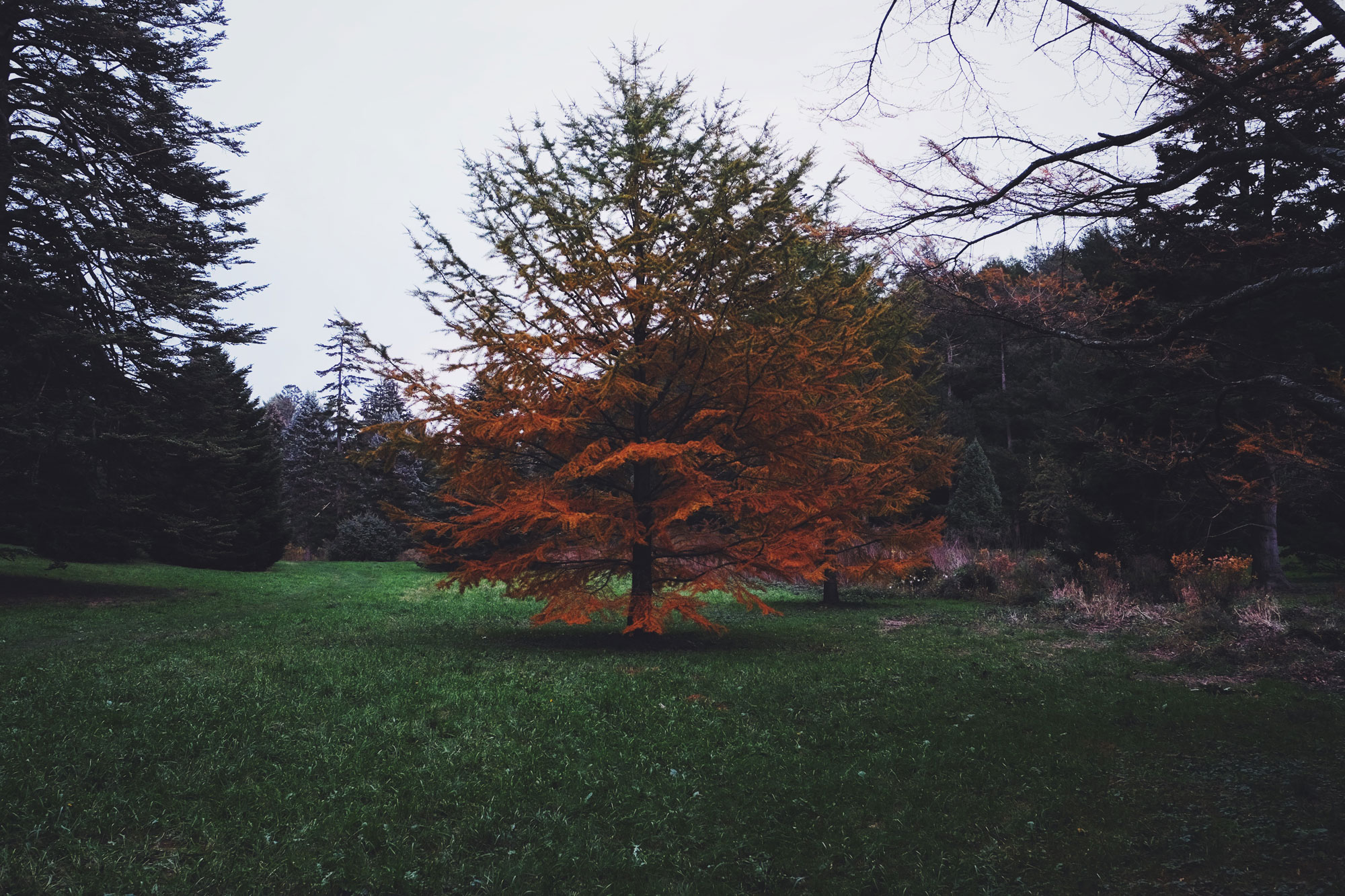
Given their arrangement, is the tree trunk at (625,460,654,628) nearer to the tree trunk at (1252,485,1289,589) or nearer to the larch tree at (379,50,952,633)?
the larch tree at (379,50,952,633)

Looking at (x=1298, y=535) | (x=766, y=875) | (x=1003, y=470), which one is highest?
(x=1003, y=470)

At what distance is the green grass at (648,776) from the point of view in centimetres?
445

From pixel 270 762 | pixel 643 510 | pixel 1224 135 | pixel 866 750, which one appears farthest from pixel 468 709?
pixel 1224 135

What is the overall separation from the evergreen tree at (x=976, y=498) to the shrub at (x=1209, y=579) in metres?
14.4

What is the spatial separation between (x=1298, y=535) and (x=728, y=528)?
57.0 ft

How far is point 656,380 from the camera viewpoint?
1181cm

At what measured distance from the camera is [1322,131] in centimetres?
708

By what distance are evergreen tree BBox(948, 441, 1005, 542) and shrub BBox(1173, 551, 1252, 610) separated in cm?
1440

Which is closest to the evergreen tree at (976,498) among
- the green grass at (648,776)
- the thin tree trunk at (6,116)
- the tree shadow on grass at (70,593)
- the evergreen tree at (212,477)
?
the green grass at (648,776)

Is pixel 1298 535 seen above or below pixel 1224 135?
below

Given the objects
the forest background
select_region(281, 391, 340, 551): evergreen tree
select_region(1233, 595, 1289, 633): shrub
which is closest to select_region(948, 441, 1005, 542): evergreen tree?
the forest background

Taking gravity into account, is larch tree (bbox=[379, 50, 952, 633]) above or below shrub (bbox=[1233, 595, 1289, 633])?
above

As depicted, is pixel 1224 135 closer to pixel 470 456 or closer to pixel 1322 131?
pixel 1322 131

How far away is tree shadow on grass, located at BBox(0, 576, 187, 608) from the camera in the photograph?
15617 mm
